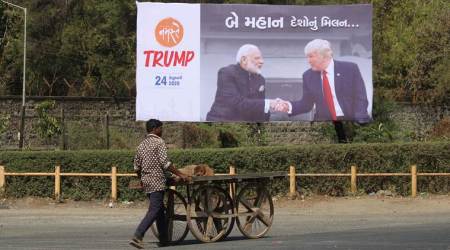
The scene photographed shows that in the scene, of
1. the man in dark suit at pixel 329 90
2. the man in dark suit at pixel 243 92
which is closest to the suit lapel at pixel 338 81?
the man in dark suit at pixel 329 90

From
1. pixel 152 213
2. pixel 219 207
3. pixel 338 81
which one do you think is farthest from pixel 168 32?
pixel 152 213

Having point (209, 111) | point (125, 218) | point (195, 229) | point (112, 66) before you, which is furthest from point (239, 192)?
point (112, 66)

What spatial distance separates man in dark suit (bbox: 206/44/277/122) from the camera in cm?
2870

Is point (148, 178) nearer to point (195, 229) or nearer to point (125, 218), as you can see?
point (195, 229)

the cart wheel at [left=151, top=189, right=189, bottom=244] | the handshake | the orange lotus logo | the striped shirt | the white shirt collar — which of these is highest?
the orange lotus logo

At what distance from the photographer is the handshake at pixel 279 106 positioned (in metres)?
28.8

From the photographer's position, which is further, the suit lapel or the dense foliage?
the dense foliage

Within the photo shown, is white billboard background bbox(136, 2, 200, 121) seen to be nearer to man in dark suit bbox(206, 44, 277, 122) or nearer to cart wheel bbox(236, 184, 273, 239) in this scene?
man in dark suit bbox(206, 44, 277, 122)

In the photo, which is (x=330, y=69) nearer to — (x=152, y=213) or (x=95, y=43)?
(x=152, y=213)

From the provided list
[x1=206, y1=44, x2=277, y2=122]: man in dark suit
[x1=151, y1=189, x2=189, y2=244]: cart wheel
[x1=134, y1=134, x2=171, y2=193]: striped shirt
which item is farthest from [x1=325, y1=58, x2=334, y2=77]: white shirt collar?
[x1=134, y1=134, x2=171, y2=193]: striped shirt

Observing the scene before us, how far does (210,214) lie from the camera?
14.4 m

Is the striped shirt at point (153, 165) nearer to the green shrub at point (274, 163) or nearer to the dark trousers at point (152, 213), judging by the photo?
the dark trousers at point (152, 213)

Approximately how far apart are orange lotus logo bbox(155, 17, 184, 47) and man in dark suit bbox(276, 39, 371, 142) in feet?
13.7

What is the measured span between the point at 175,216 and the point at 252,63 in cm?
1519
